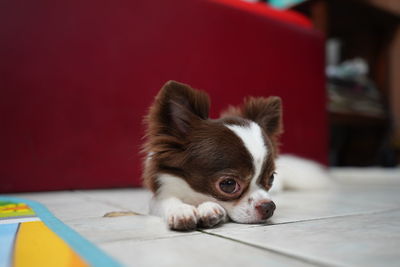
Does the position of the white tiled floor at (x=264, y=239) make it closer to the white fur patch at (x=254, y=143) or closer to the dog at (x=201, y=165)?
the dog at (x=201, y=165)

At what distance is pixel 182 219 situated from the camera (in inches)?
45.6

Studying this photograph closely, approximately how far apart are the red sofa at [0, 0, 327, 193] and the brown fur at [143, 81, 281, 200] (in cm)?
110

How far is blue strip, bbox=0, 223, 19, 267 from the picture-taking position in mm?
844

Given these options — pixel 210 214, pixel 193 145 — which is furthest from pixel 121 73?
pixel 210 214

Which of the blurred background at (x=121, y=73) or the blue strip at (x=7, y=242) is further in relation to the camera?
the blurred background at (x=121, y=73)

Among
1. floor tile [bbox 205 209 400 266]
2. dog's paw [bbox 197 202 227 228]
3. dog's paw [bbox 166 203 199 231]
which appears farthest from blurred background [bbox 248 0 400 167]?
dog's paw [bbox 166 203 199 231]

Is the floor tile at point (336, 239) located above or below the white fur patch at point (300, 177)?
above

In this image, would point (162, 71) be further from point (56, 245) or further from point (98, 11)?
point (56, 245)

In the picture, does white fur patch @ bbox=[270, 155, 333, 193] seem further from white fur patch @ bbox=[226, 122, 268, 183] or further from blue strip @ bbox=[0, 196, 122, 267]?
blue strip @ bbox=[0, 196, 122, 267]

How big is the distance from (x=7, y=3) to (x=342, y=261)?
238 cm

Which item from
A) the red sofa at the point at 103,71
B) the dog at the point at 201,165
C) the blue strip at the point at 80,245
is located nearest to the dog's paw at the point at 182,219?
the dog at the point at 201,165

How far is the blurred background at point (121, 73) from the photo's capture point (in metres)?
2.38

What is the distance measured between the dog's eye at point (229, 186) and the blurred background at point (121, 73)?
1525mm

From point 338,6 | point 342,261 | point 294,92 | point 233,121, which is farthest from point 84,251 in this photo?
point 338,6
